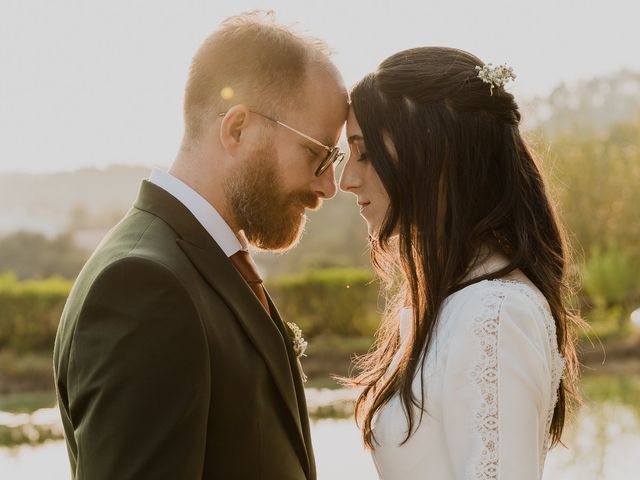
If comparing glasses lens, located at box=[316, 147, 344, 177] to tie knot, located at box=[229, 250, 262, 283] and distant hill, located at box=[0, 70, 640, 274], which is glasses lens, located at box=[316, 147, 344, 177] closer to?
tie knot, located at box=[229, 250, 262, 283]

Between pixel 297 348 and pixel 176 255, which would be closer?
pixel 176 255

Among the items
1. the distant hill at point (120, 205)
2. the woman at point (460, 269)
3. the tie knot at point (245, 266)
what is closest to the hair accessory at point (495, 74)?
the woman at point (460, 269)

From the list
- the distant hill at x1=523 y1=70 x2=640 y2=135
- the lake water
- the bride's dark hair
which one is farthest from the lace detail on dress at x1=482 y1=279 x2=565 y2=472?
the distant hill at x1=523 y1=70 x2=640 y2=135

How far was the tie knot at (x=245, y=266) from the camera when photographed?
8.75 ft

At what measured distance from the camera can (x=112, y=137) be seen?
112ft

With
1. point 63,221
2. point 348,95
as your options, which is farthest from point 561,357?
point 63,221

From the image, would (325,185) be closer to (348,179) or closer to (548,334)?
(348,179)

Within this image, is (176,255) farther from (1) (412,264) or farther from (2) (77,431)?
(1) (412,264)

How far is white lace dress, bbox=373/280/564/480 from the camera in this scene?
241cm

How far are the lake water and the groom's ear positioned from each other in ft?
19.4

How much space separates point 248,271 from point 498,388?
2.66 ft

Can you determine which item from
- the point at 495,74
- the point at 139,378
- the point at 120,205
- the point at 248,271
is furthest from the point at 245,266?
the point at 120,205

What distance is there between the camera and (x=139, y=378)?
2.04 m

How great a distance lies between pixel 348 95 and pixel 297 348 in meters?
0.88
